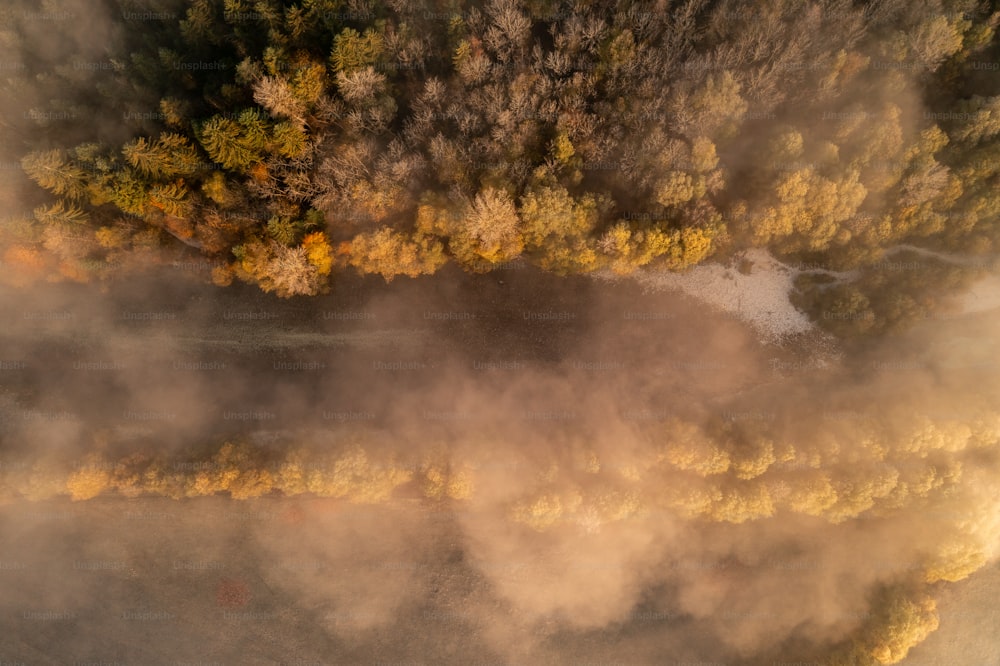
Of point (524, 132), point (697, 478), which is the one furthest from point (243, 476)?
point (697, 478)

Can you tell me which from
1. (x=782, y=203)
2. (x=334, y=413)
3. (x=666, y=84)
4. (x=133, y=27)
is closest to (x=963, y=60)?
(x=782, y=203)

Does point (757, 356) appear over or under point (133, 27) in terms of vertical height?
under

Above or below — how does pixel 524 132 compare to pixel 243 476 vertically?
above

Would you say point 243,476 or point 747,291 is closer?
point 243,476

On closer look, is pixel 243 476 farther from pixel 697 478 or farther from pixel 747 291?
pixel 747 291

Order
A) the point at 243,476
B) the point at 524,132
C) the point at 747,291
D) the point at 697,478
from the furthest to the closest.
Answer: the point at 747,291 < the point at 697,478 < the point at 243,476 < the point at 524,132

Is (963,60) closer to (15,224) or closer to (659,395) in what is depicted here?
(659,395)

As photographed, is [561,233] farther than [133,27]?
No

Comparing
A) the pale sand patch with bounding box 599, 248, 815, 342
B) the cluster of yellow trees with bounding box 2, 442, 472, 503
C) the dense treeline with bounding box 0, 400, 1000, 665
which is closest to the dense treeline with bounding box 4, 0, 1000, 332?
the pale sand patch with bounding box 599, 248, 815, 342

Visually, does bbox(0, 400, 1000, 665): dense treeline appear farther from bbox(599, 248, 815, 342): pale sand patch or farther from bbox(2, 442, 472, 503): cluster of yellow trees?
bbox(599, 248, 815, 342): pale sand patch
